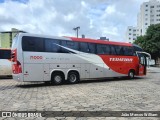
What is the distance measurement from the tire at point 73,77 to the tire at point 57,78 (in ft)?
2.42

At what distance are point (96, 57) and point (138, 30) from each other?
132802 millimetres

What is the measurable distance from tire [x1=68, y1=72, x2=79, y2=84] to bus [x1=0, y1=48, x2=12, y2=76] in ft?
24.7

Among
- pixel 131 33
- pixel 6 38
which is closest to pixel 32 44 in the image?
pixel 6 38

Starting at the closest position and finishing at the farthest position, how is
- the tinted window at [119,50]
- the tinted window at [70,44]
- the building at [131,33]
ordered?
the tinted window at [70,44] → the tinted window at [119,50] → the building at [131,33]

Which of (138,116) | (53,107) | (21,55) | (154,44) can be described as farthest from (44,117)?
(154,44)

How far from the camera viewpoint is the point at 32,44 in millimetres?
16297

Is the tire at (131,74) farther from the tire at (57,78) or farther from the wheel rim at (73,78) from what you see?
the tire at (57,78)

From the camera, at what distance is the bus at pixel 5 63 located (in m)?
23.7

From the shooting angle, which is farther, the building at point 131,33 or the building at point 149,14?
the building at point 131,33

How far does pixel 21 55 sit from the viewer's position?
1596cm

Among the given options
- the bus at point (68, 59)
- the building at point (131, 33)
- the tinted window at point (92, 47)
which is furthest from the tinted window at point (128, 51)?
the building at point (131, 33)

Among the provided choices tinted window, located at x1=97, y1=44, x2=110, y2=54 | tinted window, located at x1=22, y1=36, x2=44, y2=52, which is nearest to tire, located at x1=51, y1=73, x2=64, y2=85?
tinted window, located at x1=22, y1=36, x2=44, y2=52

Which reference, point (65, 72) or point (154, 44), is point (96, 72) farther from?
point (154, 44)

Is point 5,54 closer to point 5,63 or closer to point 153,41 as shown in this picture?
point 5,63
